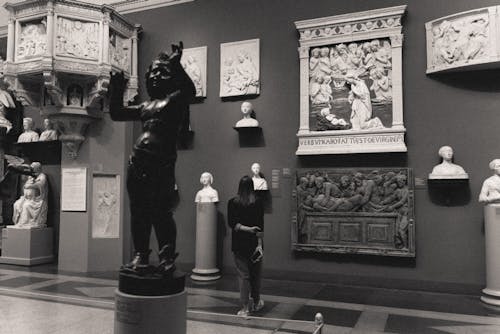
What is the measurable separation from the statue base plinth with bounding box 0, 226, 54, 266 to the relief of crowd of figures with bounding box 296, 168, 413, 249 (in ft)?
16.3

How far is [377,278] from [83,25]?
20.5ft

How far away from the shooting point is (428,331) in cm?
430

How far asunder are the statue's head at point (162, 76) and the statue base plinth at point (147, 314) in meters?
1.55

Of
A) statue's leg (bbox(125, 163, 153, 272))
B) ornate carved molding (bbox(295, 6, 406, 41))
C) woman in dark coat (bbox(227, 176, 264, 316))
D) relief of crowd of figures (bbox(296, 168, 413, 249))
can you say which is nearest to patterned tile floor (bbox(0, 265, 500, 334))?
woman in dark coat (bbox(227, 176, 264, 316))

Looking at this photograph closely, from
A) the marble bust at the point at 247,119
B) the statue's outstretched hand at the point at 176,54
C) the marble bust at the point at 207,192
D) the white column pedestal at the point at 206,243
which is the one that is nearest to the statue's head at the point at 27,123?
the marble bust at the point at 207,192

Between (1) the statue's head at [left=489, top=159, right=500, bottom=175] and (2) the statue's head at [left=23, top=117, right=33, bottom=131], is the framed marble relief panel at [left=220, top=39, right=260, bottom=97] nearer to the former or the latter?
(1) the statue's head at [left=489, top=159, right=500, bottom=175]

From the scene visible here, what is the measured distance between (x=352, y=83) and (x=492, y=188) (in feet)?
8.10

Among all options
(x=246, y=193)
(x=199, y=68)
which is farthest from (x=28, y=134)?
(x=246, y=193)

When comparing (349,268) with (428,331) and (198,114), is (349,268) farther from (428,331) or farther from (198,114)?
(198,114)

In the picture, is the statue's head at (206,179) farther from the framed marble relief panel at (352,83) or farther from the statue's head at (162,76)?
the statue's head at (162,76)

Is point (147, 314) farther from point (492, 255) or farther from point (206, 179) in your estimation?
point (492, 255)

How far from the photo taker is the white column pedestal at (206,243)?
6867 millimetres

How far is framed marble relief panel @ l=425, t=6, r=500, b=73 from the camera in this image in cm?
570

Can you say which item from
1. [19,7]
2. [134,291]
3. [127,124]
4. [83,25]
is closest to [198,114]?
[127,124]
